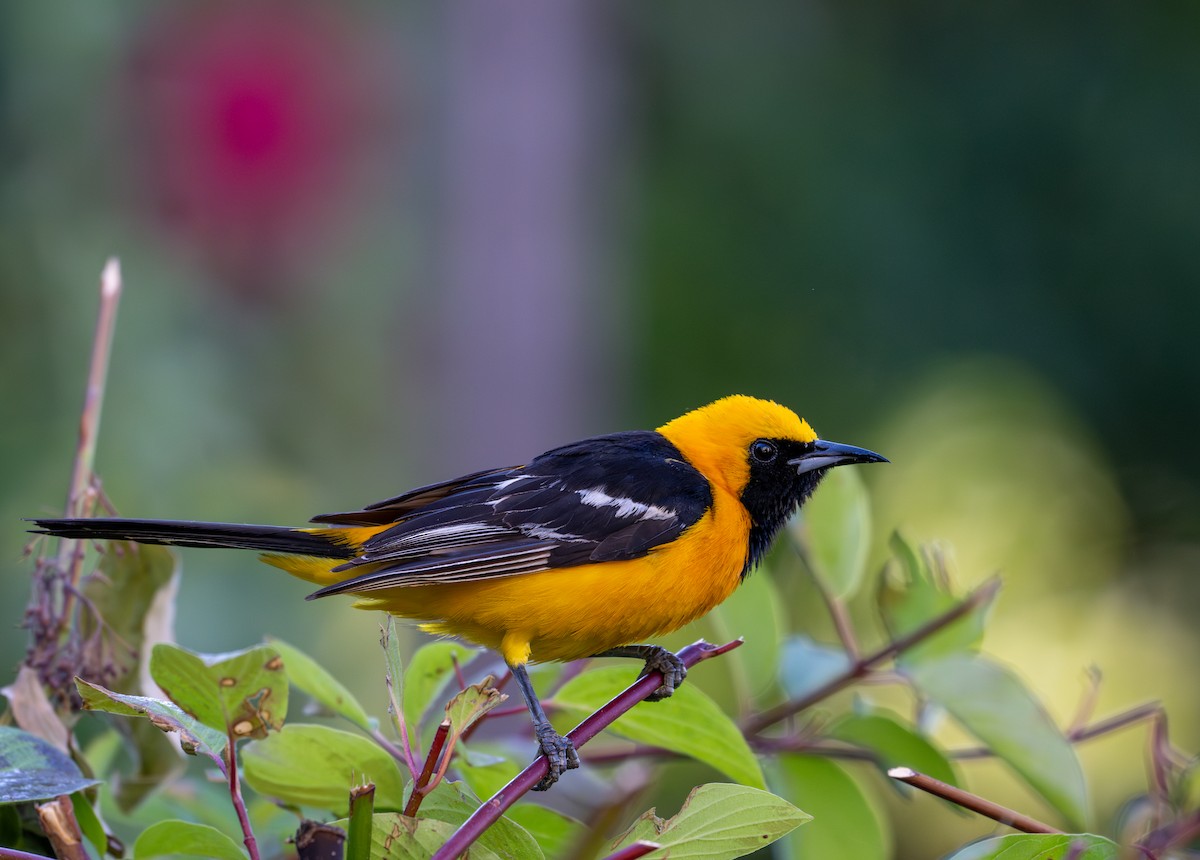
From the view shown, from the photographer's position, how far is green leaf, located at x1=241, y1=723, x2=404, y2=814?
1354mm

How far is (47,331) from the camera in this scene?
432 centimetres

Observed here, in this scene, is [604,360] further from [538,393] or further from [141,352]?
[141,352]

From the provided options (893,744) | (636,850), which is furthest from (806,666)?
(636,850)

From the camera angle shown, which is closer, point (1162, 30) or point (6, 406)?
point (6, 406)

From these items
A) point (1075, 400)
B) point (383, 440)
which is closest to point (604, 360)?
point (383, 440)

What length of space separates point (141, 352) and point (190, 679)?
362 centimetres

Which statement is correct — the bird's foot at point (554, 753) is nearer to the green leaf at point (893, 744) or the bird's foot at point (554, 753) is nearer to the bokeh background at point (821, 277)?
the green leaf at point (893, 744)

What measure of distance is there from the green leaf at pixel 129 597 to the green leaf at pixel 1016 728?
3.20 ft

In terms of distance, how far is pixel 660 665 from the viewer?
165 centimetres

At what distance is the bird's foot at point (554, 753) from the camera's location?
4.31 ft

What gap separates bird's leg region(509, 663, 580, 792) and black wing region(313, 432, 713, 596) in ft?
1.16

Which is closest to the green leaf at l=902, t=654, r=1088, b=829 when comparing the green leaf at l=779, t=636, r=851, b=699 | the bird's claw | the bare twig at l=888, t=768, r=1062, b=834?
the green leaf at l=779, t=636, r=851, b=699

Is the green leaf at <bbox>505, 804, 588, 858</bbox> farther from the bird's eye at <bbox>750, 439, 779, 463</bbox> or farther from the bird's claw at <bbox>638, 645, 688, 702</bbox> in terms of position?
the bird's eye at <bbox>750, 439, 779, 463</bbox>

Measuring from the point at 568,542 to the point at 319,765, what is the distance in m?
1.11
